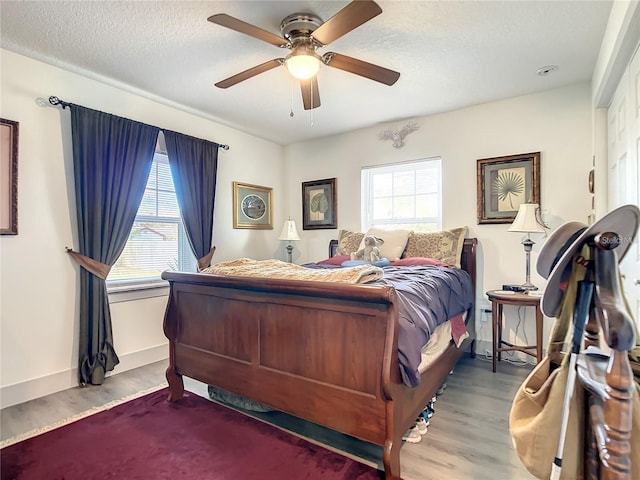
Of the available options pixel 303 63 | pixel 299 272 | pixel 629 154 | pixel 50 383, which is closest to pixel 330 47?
pixel 303 63

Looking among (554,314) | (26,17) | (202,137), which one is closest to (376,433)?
(554,314)

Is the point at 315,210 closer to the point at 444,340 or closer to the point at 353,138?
the point at 353,138

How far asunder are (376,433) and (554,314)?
0.97 m

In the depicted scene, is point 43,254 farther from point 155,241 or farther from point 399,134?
point 399,134

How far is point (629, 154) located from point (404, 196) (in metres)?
2.31

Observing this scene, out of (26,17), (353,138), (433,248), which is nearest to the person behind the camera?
(26,17)

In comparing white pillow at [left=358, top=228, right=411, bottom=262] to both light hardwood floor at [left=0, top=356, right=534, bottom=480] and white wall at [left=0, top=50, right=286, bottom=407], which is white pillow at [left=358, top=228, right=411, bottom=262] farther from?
white wall at [left=0, top=50, right=286, bottom=407]

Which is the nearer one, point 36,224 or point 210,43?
point 210,43

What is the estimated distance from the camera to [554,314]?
1.04m

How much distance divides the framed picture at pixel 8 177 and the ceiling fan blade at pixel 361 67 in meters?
2.28

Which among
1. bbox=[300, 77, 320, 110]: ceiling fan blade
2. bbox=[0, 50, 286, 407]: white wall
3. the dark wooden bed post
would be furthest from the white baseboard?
bbox=[300, 77, 320, 110]: ceiling fan blade

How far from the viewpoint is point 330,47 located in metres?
2.44

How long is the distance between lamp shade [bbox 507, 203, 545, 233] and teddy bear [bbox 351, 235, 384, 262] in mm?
1201

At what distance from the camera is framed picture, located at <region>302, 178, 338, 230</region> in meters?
4.52
